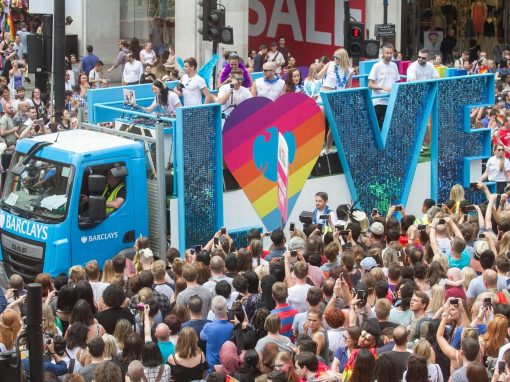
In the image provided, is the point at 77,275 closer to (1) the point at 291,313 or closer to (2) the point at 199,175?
(1) the point at 291,313

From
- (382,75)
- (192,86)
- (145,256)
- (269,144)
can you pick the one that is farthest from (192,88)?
(145,256)

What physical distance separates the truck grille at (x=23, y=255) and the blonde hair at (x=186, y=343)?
508 centimetres

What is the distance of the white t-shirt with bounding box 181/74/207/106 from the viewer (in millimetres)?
18797

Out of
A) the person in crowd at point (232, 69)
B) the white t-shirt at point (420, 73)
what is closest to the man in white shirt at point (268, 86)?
the person in crowd at point (232, 69)

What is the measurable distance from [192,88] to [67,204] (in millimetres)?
4338

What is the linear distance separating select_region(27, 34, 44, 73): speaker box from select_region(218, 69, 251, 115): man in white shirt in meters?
2.94

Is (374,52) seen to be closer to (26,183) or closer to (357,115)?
(357,115)

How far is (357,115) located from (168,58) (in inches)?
596

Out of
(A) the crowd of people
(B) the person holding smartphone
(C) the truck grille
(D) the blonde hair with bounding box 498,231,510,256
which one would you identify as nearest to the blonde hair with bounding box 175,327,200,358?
(A) the crowd of people

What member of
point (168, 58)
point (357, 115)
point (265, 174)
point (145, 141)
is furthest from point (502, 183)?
point (168, 58)

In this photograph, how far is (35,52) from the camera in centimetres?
1883

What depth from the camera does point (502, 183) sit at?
1955 cm

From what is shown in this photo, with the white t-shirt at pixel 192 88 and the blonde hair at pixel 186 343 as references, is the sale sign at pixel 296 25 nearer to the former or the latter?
the white t-shirt at pixel 192 88

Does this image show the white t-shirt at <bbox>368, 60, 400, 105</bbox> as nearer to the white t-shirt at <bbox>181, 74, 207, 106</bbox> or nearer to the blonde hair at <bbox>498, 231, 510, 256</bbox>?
the white t-shirt at <bbox>181, 74, 207, 106</bbox>
